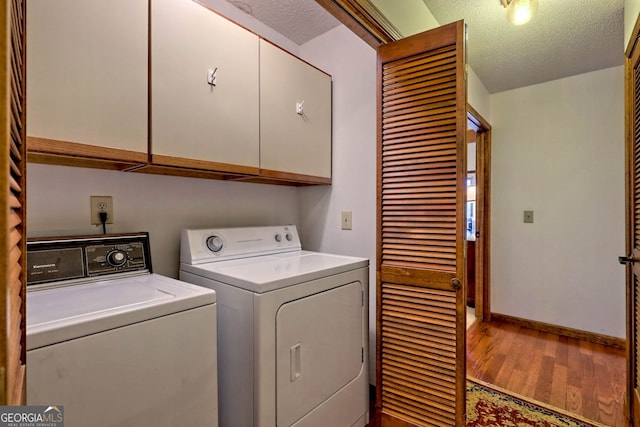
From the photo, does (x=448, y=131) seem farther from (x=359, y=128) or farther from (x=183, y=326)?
(x=183, y=326)

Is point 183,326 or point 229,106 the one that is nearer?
point 183,326

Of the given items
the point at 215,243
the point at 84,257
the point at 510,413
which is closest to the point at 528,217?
the point at 510,413

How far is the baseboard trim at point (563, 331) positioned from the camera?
274 cm

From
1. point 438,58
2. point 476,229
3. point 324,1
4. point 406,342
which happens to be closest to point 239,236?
point 406,342

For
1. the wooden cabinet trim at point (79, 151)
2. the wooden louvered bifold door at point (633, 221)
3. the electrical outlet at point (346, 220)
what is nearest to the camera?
the wooden cabinet trim at point (79, 151)

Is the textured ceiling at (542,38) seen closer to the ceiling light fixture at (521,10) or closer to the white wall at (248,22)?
the ceiling light fixture at (521,10)

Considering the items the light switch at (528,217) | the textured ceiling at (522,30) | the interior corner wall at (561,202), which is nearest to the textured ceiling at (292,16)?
the textured ceiling at (522,30)

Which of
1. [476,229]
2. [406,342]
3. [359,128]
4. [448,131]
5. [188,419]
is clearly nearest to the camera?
[188,419]

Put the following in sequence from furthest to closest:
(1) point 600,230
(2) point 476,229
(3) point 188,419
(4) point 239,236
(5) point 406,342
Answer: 1. (2) point 476,229
2. (1) point 600,230
3. (4) point 239,236
4. (5) point 406,342
5. (3) point 188,419

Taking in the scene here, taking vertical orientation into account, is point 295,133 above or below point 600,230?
above

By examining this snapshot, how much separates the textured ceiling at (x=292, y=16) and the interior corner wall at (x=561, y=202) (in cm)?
220

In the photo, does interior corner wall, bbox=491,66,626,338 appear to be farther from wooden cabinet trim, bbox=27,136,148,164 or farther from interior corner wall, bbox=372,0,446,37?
wooden cabinet trim, bbox=27,136,148,164

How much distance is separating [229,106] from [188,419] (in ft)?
4.22

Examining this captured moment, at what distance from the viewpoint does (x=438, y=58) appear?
151 cm
